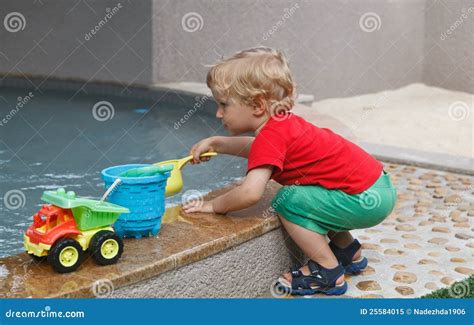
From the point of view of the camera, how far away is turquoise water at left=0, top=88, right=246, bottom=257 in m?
5.40

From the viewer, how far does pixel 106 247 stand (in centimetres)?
269

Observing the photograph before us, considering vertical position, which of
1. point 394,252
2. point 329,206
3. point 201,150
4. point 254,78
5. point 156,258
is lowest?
point 394,252

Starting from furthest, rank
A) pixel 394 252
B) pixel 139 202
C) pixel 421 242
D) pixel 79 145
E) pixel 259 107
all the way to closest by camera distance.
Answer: pixel 79 145
pixel 421 242
pixel 394 252
pixel 259 107
pixel 139 202

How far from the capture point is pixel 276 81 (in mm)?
3213

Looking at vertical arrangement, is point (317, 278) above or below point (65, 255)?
below

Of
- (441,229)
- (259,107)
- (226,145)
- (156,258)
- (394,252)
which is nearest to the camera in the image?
(156,258)

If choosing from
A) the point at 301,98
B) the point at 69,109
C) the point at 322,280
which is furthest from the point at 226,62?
the point at 69,109

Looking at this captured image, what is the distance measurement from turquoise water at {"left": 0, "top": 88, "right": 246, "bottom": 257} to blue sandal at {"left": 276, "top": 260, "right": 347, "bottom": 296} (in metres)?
1.72

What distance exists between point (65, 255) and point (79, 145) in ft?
15.0

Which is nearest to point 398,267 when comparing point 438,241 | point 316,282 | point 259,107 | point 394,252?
point 394,252

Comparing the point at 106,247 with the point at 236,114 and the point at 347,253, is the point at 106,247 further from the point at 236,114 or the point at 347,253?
the point at 347,253

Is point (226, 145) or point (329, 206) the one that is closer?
point (329, 206)

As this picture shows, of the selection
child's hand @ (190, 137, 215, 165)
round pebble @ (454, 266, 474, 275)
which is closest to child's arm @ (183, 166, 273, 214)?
child's hand @ (190, 137, 215, 165)

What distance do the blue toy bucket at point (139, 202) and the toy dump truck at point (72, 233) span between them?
18 cm
